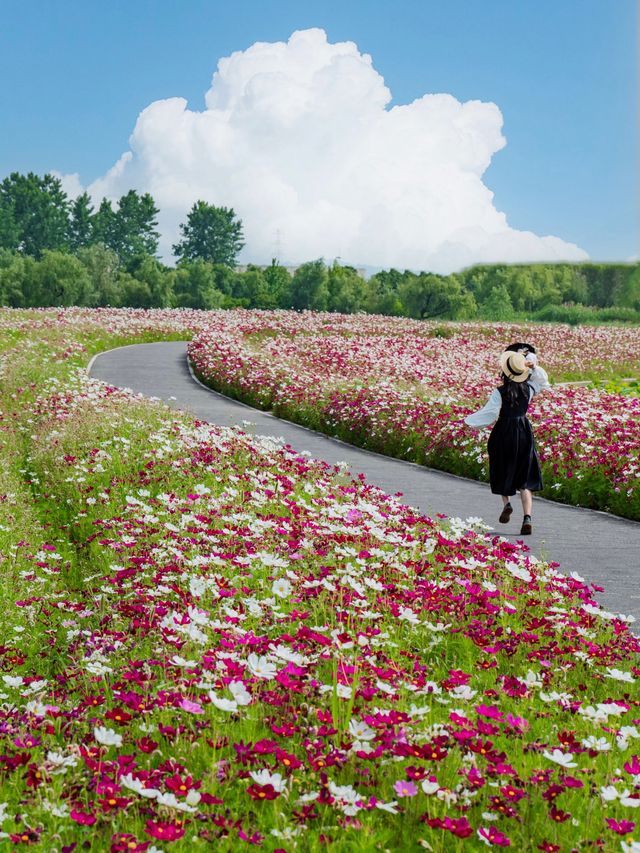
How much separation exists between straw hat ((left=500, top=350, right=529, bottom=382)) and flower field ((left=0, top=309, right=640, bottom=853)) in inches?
85.6

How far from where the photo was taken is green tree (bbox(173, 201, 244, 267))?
116 metres

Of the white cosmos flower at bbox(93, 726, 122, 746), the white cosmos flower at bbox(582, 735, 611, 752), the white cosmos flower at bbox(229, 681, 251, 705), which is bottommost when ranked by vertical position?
the white cosmos flower at bbox(93, 726, 122, 746)

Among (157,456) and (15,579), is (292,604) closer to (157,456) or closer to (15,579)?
(15,579)

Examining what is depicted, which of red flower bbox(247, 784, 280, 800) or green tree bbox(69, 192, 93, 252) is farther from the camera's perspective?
green tree bbox(69, 192, 93, 252)

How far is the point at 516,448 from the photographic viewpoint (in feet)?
32.0

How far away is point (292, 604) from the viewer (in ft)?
19.2

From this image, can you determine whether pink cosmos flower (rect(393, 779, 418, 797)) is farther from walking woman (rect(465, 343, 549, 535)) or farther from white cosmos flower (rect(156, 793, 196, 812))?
walking woman (rect(465, 343, 549, 535))

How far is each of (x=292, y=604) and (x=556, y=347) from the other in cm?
3206

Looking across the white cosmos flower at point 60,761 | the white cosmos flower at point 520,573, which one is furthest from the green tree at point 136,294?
the white cosmos flower at point 60,761

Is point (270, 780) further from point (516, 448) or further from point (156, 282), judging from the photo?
point (156, 282)

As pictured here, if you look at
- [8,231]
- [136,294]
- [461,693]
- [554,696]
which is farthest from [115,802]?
[8,231]

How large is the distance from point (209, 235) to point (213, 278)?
3496 centimetres

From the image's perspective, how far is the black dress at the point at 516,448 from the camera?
9.77m

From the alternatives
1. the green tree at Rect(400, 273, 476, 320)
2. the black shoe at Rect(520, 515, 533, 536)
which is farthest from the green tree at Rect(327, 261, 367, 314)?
the black shoe at Rect(520, 515, 533, 536)
